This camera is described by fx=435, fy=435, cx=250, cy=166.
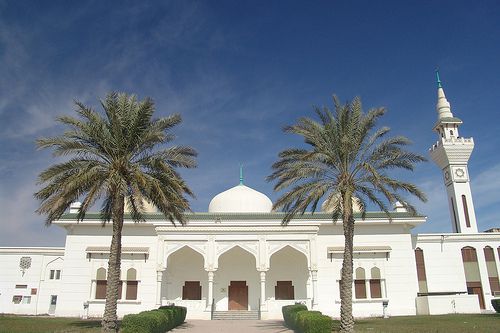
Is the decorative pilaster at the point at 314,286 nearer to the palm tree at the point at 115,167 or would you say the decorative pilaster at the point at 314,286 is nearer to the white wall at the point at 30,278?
the palm tree at the point at 115,167

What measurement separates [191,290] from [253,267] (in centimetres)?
455

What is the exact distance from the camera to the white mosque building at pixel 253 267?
2795 centimetres

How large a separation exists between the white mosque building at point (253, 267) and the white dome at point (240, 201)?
1928 millimetres

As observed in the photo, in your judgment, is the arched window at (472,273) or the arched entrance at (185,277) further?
the arched window at (472,273)

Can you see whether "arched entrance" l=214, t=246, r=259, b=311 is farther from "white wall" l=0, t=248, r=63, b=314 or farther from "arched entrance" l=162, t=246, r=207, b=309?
"white wall" l=0, t=248, r=63, b=314

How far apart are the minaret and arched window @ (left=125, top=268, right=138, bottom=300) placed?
26477 millimetres

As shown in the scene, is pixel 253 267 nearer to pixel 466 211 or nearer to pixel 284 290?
pixel 284 290

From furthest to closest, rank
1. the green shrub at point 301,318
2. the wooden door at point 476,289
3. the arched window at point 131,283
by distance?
1. the wooden door at point 476,289
2. the arched window at point 131,283
3. the green shrub at point 301,318

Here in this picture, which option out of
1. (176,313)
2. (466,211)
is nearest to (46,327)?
(176,313)

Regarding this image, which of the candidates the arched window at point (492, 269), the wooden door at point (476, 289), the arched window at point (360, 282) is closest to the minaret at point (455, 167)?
the arched window at point (492, 269)

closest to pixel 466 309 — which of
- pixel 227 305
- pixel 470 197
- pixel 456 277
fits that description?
pixel 456 277

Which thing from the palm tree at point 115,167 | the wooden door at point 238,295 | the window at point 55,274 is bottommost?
the wooden door at point 238,295

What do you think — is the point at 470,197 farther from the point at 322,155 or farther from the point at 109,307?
the point at 109,307

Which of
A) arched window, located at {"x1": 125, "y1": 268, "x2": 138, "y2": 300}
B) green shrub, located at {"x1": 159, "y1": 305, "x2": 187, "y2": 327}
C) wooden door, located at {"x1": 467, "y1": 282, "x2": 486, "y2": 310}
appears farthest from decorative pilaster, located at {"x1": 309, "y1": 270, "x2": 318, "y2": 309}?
wooden door, located at {"x1": 467, "y1": 282, "x2": 486, "y2": 310}
